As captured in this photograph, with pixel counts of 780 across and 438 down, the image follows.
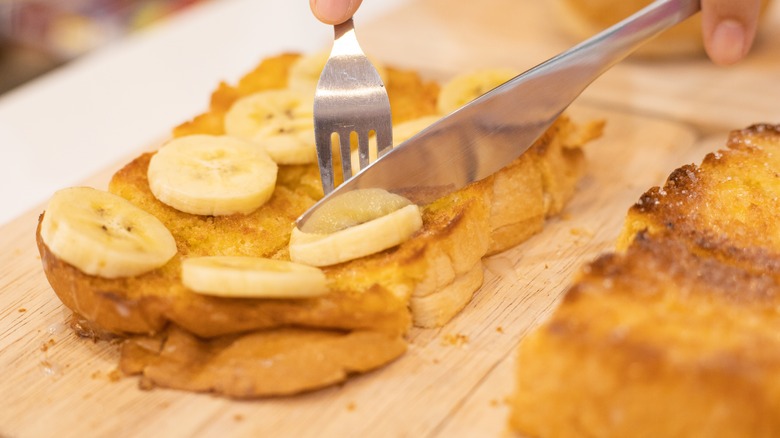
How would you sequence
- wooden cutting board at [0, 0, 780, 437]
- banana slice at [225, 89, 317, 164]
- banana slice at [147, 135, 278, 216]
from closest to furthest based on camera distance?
wooden cutting board at [0, 0, 780, 437]
banana slice at [147, 135, 278, 216]
banana slice at [225, 89, 317, 164]

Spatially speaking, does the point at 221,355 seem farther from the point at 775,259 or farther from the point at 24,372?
the point at 775,259

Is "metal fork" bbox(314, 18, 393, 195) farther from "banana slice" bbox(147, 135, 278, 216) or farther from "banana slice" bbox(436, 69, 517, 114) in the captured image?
"banana slice" bbox(436, 69, 517, 114)

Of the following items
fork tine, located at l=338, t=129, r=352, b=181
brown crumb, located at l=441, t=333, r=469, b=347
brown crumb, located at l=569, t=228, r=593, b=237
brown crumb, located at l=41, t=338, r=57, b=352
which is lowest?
brown crumb, located at l=569, t=228, r=593, b=237

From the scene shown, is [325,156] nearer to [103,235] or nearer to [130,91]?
[103,235]

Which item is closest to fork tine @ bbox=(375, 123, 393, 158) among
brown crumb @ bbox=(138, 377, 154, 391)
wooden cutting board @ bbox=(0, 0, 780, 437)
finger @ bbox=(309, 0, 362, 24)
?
finger @ bbox=(309, 0, 362, 24)

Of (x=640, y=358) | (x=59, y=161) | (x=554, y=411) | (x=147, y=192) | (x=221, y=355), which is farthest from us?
(x=59, y=161)

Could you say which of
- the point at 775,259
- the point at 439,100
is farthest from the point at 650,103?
the point at 775,259
